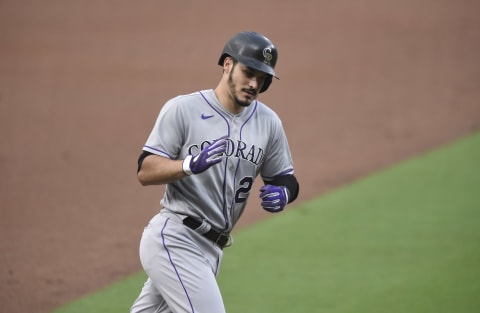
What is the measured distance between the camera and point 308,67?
47.1 feet

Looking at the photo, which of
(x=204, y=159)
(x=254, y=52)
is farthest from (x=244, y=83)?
(x=204, y=159)

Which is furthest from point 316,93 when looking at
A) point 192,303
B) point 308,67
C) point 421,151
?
point 192,303

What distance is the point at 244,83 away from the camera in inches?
172

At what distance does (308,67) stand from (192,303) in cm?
1056

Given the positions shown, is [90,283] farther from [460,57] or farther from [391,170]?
[460,57]

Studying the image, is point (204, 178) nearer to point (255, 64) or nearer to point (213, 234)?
point (213, 234)

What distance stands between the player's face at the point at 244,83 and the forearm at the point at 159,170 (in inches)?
21.4

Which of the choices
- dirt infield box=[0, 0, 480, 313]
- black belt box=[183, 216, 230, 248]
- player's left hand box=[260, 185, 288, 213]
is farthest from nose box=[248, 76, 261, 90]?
dirt infield box=[0, 0, 480, 313]

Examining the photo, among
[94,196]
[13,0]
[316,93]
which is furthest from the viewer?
[13,0]

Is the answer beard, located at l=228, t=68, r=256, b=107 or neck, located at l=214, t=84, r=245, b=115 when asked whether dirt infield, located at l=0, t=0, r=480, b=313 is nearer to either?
neck, located at l=214, t=84, r=245, b=115

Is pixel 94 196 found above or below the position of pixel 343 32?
below

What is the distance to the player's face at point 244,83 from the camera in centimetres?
437

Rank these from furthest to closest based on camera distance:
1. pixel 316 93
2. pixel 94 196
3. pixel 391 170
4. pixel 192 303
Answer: pixel 316 93
pixel 391 170
pixel 94 196
pixel 192 303

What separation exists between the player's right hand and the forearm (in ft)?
0.16
